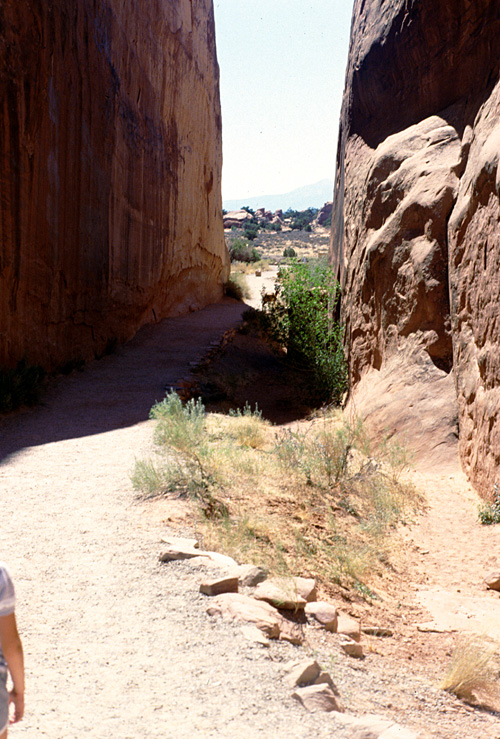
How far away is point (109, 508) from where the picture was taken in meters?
4.61

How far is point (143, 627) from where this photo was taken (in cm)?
296

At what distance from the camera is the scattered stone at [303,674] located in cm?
248

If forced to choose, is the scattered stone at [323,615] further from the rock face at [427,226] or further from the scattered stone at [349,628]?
the rock face at [427,226]

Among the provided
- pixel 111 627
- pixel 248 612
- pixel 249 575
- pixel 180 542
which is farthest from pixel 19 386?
pixel 248 612

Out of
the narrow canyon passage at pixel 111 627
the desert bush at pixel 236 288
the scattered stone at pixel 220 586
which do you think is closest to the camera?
the narrow canyon passage at pixel 111 627

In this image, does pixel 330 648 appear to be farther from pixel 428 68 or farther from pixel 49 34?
pixel 49 34

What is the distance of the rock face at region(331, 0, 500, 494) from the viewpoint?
231 inches

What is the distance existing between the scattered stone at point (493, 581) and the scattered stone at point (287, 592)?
148cm

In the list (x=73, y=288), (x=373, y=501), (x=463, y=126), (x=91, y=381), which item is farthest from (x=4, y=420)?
(x=463, y=126)

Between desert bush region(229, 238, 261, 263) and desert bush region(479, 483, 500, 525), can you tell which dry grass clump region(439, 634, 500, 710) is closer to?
desert bush region(479, 483, 500, 525)

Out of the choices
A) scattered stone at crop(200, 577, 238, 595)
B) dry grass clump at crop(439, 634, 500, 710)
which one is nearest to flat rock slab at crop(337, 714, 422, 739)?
dry grass clump at crop(439, 634, 500, 710)

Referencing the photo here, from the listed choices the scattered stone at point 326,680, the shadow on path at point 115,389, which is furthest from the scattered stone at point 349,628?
the shadow on path at point 115,389

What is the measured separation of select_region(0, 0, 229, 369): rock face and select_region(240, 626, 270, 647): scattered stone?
6.45m

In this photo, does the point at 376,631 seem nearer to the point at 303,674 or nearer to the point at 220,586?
the point at 220,586
